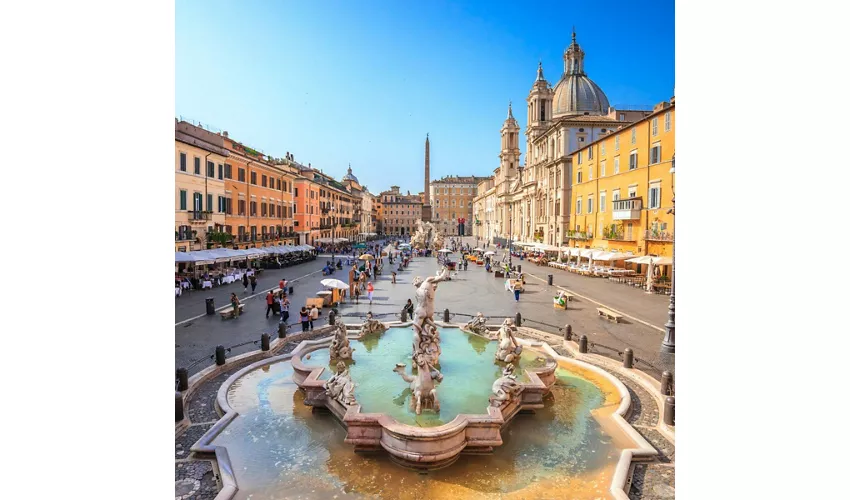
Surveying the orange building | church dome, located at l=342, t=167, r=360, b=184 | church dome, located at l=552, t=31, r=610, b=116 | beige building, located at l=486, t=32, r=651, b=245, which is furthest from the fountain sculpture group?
church dome, located at l=342, t=167, r=360, b=184

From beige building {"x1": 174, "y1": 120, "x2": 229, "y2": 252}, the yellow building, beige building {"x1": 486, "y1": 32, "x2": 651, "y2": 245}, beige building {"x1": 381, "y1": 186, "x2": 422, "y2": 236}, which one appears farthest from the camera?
beige building {"x1": 381, "y1": 186, "x2": 422, "y2": 236}

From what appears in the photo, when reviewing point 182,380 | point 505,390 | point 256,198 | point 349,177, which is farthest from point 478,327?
point 349,177

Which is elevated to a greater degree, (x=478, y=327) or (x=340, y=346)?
(x=340, y=346)

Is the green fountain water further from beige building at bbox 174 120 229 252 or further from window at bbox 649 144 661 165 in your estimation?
window at bbox 649 144 661 165

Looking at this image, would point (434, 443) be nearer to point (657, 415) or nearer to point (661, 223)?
point (657, 415)

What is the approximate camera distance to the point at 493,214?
95750 mm

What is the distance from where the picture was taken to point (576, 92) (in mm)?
60938

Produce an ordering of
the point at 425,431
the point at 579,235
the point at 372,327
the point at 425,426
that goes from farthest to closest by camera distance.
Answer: the point at 579,235 → the point at 372,327 → the point at 425,426 → the point at 425,431

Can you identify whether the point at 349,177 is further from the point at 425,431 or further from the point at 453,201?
the point at 425,431

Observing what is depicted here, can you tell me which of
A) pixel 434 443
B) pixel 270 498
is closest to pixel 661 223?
pixel 434 443

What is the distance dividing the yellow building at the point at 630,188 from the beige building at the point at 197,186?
28.9 meters

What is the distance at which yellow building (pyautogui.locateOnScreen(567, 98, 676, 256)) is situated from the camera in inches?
1129

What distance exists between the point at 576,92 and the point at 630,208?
3500 centimetres

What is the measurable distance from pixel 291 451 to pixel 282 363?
15.7 feet
